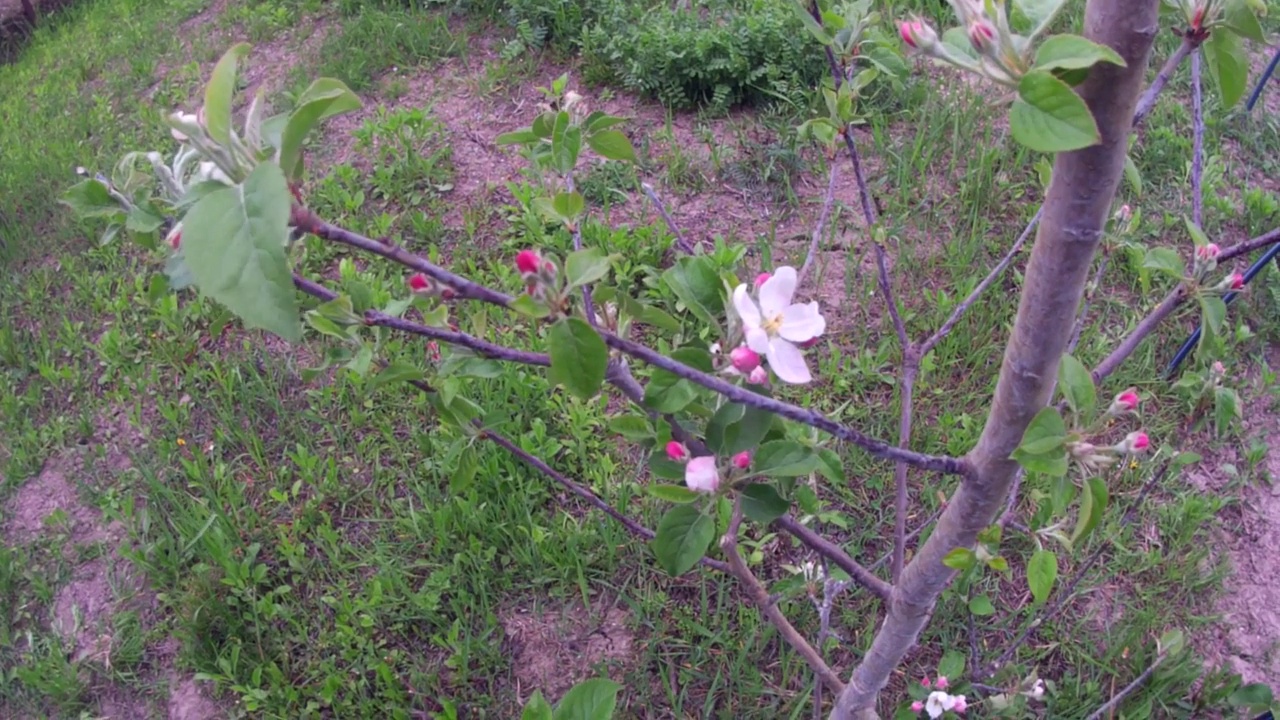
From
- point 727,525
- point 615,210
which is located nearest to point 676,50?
point 615,210

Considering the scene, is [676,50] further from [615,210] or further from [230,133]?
[230,133]

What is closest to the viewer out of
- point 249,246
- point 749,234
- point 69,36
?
point 249,246

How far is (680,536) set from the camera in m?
1.10

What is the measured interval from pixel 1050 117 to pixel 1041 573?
0.64 meters

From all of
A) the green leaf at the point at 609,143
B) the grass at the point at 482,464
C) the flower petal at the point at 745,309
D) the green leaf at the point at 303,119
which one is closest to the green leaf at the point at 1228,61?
the flower petal at the point at 745,309

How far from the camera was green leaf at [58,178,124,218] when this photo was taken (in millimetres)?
1058

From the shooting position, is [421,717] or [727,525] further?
[421,717]

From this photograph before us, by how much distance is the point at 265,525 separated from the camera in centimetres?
245

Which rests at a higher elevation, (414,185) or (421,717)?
(414,185)

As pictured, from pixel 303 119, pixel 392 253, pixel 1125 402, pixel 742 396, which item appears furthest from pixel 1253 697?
pixel 303 119

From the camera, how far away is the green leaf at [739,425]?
1014 millimetres

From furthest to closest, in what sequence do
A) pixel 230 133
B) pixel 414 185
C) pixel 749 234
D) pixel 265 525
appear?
1. pixel 414 185
2. pixel 749 234
3. pixel 265 525
4. pixel 230 133

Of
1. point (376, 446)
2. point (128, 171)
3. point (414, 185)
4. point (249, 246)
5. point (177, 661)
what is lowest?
point (177, 661)

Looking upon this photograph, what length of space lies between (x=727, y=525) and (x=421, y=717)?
1133 mm
